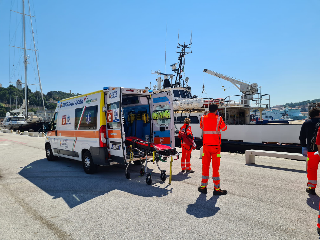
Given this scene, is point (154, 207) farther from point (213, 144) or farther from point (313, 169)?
point (313, 169)

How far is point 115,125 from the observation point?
20.9 ft

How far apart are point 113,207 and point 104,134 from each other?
2.61 metres

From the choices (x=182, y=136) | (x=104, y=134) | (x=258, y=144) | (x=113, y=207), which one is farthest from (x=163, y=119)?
(x=258, y=144)

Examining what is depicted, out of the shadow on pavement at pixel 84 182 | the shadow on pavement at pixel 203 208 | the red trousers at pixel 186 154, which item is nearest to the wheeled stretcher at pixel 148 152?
the shadow on pavement at pixel 84 182

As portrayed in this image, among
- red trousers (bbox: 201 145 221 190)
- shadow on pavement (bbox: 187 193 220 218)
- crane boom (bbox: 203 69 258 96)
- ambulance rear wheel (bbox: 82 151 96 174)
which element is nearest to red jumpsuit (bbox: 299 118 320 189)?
red trousers (bbox: 201 145 221 190)

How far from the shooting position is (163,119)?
755 cm

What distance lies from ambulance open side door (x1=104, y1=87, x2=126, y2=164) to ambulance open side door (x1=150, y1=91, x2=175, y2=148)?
1.67 m

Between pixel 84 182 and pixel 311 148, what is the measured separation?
5718 millimetres

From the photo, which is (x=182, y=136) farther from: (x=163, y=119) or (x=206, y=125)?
(x=206, y=125)

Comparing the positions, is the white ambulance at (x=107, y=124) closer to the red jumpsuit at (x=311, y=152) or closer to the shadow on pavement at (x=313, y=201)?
the red jumpsuit at (x=311, y=152)

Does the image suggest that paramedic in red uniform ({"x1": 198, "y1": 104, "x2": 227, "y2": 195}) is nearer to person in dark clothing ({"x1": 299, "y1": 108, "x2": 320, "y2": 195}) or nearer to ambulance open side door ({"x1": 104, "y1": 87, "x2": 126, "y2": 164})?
person in dark clothing ({"x1": 299, "y1": 108, "x2": 320, "y2": 195})

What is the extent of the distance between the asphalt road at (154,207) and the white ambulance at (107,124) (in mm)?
840

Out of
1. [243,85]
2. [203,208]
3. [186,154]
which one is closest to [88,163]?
[186,154]

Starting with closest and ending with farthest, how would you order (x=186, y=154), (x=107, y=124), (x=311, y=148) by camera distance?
(x=311, y=148)
(x=107, y=124)
(x=186, y=154)
